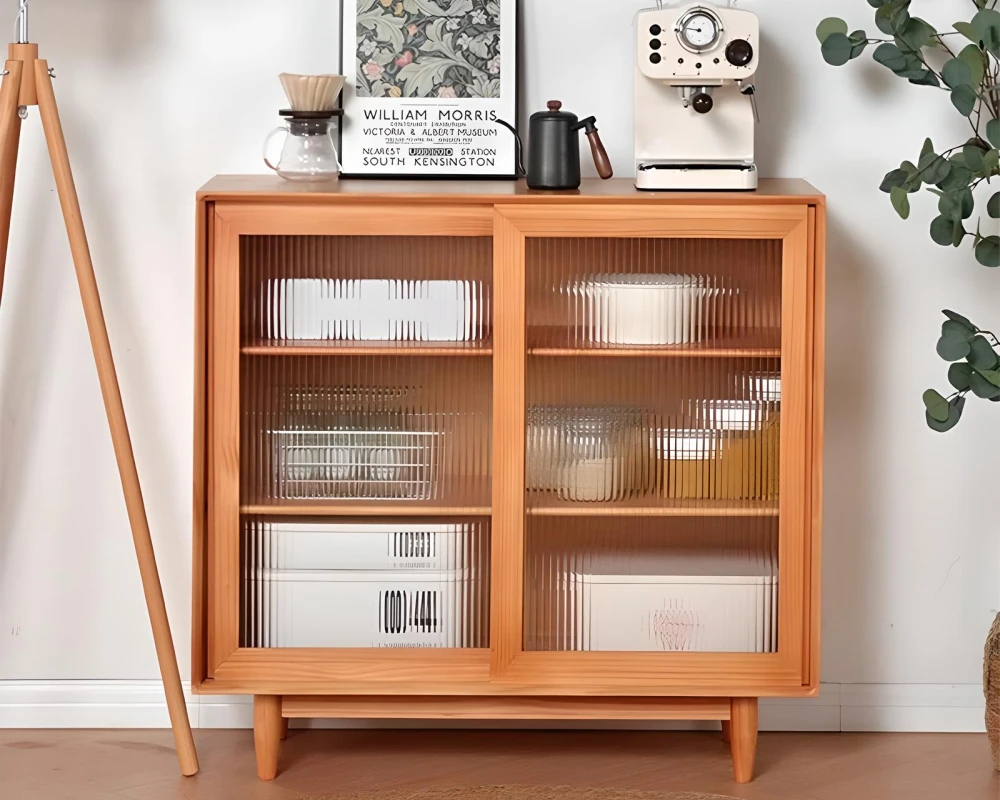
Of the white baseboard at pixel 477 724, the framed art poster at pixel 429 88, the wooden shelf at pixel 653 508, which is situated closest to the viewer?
the wooden shelf at pixel 653 508

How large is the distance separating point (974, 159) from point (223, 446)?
64.8 inches

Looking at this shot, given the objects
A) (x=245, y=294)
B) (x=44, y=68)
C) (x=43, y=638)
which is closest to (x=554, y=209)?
(x=245, y=294)

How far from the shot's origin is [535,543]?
250cm

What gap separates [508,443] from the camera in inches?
96.5

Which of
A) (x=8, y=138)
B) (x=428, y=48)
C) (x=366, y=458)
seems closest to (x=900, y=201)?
(x=428, y=48)

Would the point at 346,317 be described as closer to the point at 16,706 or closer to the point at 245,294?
the point at 245,294

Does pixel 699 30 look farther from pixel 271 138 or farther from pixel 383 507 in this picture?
Result: pixel 383 507

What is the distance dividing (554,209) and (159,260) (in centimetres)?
99

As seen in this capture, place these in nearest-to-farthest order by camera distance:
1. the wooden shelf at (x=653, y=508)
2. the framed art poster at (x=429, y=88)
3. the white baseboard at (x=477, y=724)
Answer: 1. the wooden shelf at (x=653, y=508)
2. the framed art poster at (x=429, y=88)
3. the white baseboard at (x=477, y=724)

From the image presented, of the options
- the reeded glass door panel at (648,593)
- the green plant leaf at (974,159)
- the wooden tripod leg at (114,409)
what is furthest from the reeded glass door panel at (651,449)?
the wooden tripod leg at (114,409)

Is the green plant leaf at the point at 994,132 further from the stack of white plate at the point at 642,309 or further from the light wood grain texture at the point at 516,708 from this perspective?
the light wood grain texture at the point at 516,708

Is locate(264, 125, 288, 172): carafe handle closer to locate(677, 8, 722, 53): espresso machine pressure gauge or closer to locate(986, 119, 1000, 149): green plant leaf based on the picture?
locate(677, 8, 722, 53): espresso machine pressure gauge

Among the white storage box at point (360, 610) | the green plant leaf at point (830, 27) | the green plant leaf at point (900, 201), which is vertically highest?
the green plant leaf at point (830, 27)

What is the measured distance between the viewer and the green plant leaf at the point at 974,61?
242 centimetres
